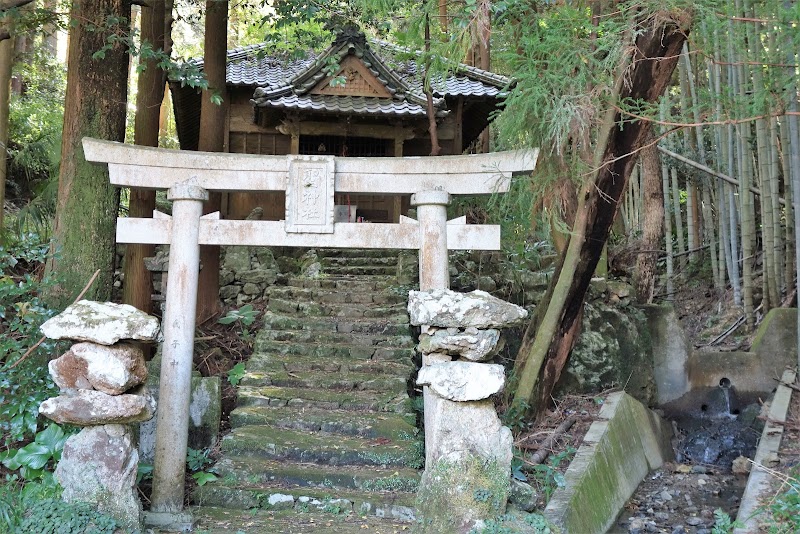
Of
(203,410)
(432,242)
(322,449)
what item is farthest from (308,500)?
(432,242)

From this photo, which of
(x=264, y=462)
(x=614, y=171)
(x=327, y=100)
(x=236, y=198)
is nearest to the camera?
(x=264, y=462)

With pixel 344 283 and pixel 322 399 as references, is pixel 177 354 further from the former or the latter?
pixel 344 283

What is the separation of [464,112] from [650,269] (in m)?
4.74

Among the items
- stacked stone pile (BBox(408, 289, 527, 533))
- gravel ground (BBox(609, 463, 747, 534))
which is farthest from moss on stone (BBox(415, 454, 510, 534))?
gravel ground (BBox(609, 463, 747, 534))

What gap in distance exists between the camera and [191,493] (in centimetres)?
554

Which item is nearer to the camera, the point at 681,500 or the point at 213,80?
the point at 681,500

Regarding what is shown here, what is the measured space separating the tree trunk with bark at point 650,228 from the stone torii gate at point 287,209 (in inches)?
235

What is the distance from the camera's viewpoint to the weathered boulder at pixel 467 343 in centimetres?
459

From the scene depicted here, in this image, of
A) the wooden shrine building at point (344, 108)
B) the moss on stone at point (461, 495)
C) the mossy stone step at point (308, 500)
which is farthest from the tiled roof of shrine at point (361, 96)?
the moss on stone at point (461, 495)

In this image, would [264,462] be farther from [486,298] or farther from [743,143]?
[743,143]

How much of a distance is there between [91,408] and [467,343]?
2.45 m

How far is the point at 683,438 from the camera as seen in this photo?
941 cm

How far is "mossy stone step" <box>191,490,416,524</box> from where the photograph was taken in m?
5.36

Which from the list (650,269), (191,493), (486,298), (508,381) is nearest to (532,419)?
(508,381)
